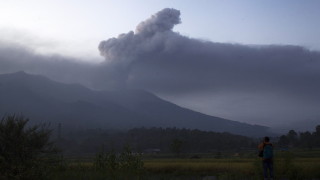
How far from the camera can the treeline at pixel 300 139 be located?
108 metres

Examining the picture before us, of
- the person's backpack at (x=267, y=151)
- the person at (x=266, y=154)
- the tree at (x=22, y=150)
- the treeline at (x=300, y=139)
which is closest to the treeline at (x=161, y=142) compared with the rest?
the treeline at (x=300, y=139)

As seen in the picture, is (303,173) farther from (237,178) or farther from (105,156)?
(105,156)

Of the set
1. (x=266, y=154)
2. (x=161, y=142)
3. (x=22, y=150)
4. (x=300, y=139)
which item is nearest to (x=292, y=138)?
(x=300, y=139)

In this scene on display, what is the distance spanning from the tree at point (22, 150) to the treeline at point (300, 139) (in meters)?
100

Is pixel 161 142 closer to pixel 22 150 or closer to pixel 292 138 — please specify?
pixel 292 138

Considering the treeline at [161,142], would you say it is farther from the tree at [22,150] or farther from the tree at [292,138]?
the tree at [22,150]

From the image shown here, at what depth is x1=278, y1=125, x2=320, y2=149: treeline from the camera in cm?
10802

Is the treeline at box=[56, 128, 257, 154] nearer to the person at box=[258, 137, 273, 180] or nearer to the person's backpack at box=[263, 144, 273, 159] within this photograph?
the person at box=[258, 137, 273, 180]

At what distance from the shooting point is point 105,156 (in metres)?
20.7

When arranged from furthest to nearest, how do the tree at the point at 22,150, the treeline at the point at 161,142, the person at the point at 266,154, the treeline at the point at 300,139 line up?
1. the treeline at the point at 161,142
2. the treeline at the point at 300,139
3. the person at the point at 266,154
4. the tree at the point at 22,150

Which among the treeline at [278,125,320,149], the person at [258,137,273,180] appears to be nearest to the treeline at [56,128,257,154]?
the treeline at [278,125,320,149]

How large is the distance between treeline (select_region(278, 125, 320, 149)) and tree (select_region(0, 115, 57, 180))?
100358 millimetres

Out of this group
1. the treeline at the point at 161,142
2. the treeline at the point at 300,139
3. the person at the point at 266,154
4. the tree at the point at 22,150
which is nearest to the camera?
the tree at the point at 22,150

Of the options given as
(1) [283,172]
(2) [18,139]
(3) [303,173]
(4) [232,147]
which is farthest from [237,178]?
(4) [232,147]
